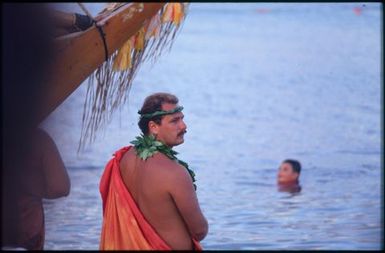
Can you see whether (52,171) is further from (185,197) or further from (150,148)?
(185,197)

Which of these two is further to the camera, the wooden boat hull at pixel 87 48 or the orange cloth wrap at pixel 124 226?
the wooden boat hull at pixel 87 48

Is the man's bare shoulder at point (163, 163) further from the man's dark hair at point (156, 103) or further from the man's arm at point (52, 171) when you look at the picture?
the man's arm at point (52, 171)

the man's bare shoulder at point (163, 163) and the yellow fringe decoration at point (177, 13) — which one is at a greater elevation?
the yellow fringe decoration at point (177, 13)

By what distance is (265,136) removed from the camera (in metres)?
18.5

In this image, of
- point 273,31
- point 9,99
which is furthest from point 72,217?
point 273,31

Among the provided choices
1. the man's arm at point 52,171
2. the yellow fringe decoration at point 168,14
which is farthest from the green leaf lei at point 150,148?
the yellow fringe decoration at point 168,14

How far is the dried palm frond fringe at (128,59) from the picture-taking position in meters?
5.60

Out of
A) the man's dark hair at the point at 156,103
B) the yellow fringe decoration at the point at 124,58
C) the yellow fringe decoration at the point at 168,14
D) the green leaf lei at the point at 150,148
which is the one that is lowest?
the green leaf lei at the point at 150,148

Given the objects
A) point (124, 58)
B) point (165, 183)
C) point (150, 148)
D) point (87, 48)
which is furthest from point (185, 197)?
point (124, 58)

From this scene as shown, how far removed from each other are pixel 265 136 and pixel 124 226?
528 inches

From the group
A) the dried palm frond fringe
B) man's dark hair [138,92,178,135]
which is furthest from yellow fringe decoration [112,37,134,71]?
man's dark hair [138,92,178,135]

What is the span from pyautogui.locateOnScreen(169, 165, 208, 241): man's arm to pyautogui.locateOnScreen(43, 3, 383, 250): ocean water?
75cm

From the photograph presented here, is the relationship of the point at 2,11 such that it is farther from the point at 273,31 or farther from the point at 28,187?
the point at 273,31

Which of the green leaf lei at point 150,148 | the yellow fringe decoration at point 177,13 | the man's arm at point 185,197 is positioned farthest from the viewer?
the yellow fringe decoration at point 177,13
